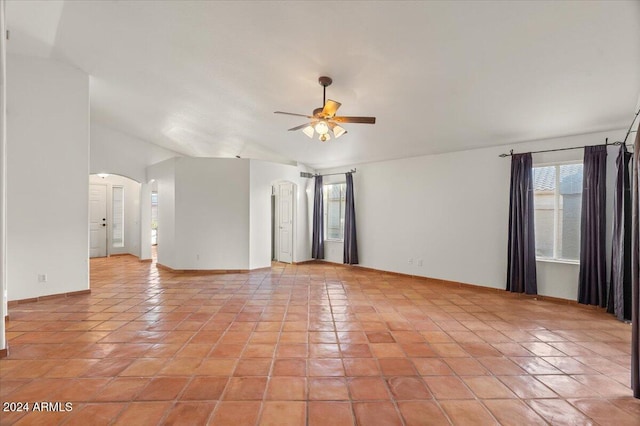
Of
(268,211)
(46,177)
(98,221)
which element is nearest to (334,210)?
(268,211)

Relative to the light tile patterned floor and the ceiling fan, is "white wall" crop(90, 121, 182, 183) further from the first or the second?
the ceiling fan

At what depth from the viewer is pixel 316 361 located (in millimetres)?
2615

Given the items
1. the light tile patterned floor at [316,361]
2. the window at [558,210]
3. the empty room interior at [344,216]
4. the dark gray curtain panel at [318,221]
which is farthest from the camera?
the dark gray curtain panel at [318,221]

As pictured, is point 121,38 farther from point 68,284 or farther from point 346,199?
point 346,199

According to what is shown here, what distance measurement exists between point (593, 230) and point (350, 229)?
4.27 m

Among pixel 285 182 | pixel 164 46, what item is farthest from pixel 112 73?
pixel 285 182

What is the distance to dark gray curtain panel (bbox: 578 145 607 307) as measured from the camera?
4.02m

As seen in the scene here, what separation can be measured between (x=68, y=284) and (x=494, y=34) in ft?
21.4

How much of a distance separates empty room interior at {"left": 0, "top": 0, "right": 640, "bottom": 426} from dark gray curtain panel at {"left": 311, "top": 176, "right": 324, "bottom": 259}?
639 millimetres

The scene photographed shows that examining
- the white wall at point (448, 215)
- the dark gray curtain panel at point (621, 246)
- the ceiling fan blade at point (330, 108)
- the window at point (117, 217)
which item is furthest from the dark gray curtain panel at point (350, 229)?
the window at point (117, 217)

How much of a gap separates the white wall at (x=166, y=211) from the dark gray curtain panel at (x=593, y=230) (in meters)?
7.39

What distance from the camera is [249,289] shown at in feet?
16.7

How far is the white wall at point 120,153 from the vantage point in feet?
23.4

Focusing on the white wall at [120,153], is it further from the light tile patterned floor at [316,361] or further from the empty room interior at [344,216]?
the light tile patterned floor at [316,361]
